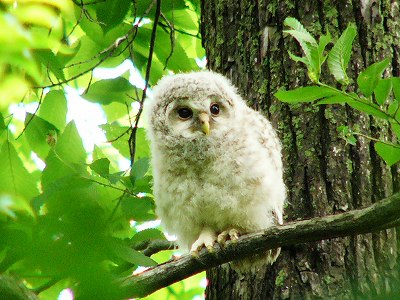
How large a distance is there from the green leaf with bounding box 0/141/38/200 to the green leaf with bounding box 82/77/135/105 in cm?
69

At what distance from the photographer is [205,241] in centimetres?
280

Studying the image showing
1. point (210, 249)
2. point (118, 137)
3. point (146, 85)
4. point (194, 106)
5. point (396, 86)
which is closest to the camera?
point (396, 86)

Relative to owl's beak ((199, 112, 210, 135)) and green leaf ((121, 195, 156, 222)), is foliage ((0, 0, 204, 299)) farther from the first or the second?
owl's beak ((199, 112, 210, 135))

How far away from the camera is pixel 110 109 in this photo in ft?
13.8

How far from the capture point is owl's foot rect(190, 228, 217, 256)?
2.64 m

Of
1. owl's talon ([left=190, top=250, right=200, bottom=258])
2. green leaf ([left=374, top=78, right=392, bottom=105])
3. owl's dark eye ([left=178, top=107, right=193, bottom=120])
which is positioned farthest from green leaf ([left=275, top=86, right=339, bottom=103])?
owl's dark eye ([left=178, top=107, right=193, bottom=120])

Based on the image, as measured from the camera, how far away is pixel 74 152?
3.12 meters

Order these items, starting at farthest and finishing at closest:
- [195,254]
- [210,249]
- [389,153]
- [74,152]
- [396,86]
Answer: [74,152] < [210,249] < [195,254] < [389,153] < [396,86]

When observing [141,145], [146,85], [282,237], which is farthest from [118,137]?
[282,237]

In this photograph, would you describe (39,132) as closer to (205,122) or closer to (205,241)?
(205,122)

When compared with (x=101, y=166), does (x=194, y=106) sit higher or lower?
higher

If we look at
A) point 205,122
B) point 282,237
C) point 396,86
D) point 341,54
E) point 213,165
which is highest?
point 205,122

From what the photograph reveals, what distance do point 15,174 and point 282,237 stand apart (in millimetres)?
1210

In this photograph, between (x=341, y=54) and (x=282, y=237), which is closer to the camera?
(x=341, y=54)
